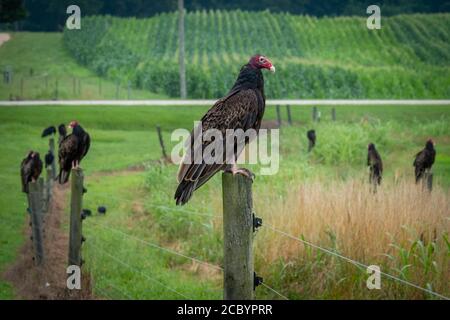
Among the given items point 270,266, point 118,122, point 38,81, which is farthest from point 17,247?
point 38,81

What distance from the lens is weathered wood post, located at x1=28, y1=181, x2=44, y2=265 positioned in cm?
596

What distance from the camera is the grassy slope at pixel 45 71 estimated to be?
55.5 ft

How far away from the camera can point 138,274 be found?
671cm

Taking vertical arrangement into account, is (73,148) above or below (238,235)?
above

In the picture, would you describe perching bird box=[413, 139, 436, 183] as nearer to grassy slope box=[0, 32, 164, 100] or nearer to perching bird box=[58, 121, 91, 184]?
perching bird box=[58, 121, 91, 184]

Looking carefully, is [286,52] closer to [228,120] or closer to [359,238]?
[359,238]

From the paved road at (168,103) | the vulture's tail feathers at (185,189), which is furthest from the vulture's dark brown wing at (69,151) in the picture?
the paved road at (168,103)

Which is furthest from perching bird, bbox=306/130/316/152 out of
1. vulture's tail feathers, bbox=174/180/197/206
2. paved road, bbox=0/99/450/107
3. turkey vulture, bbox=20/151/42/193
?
vulture's tail feathers, bbox=174/180/197/206

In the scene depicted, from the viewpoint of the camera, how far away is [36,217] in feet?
20.1

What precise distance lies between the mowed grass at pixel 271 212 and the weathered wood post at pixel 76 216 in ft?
1.54

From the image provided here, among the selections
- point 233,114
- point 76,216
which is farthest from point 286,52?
point 233,114

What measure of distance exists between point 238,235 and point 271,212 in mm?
3234

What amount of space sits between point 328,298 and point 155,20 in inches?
718
